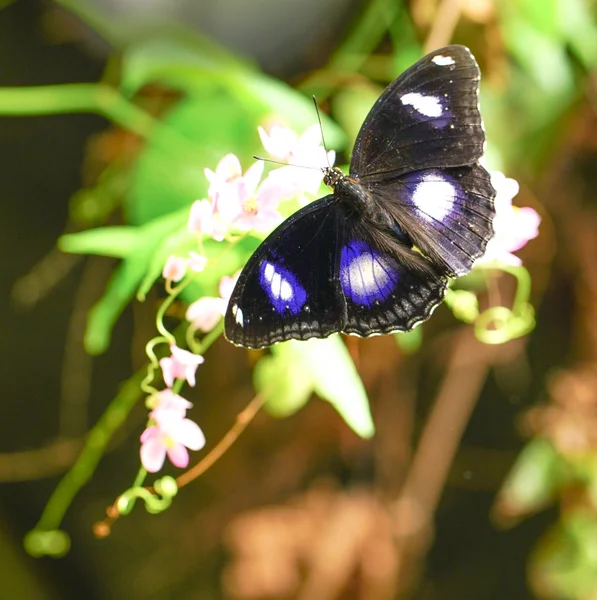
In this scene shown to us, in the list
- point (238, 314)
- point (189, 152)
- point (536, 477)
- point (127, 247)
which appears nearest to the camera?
point (238, 314)

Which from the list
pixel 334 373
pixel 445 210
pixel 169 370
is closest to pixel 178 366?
pixel 169 370

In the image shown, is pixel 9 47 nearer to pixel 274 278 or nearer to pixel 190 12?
pixel 190 12

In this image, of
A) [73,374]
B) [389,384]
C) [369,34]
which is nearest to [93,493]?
[73,374]

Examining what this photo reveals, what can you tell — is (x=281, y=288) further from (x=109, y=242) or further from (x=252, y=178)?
(x=109, y=242)

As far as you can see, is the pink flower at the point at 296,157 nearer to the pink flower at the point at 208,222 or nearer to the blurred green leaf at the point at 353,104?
the pink flower at the point at 208,222

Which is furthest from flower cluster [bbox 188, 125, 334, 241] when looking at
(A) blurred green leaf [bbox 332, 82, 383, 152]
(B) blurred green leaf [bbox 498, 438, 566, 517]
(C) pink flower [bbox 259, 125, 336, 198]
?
(B) blurred green leaf [bbox 498, 438, 566, 517]

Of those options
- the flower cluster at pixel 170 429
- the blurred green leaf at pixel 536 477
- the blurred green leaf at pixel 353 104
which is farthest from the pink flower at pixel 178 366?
the blurred green leaf at pixel 536 477
